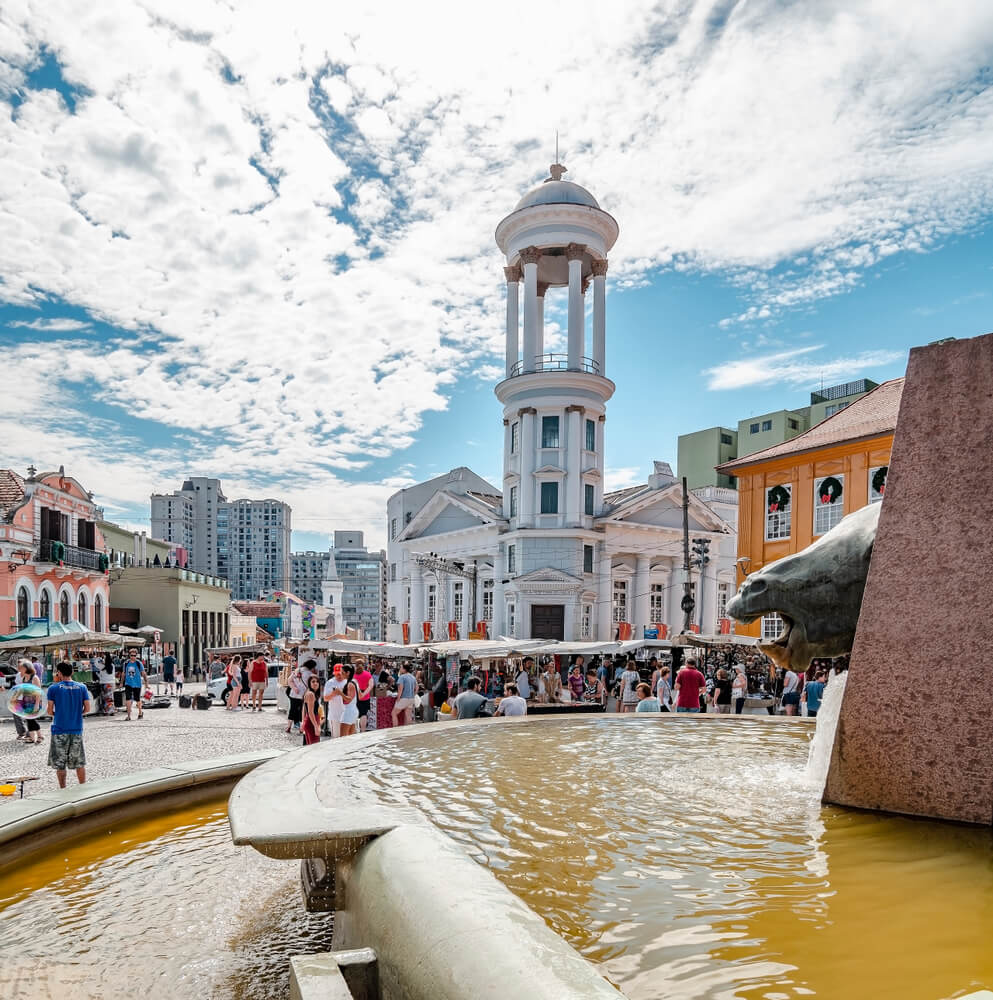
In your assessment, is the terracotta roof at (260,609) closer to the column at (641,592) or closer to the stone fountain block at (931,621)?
the column at (641,592)

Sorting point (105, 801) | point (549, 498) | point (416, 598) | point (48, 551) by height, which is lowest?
point (416, 598)

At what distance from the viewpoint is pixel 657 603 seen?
4925 centimetres

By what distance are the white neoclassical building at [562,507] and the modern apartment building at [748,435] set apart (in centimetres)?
1378

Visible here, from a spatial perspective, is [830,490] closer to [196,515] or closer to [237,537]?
[196,515]

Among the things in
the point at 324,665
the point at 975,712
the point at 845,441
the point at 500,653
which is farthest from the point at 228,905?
the point at 845,441

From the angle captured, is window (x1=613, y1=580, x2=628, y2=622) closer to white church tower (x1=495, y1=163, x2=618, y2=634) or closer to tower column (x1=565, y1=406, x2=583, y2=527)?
white church tower (x1=495, y1=163, x2=618, y2=634)

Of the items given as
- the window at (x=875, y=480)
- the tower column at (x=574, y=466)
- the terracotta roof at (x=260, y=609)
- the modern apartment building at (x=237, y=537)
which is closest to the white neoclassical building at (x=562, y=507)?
the tower column at (x=574, y=466)

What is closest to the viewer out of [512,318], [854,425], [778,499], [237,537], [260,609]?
[854,425]

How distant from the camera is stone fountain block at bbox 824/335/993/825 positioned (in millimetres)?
4047

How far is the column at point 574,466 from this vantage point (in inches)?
1757

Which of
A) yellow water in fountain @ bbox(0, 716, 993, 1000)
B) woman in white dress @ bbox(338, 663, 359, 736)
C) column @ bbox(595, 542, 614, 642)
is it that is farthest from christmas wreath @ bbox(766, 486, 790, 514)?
yellow water in fountain @ bbox(0, 716, 993, 1000)

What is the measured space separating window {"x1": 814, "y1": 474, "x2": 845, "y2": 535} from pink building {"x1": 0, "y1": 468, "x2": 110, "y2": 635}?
1280 inches

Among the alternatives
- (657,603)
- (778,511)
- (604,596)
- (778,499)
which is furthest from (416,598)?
(778,499)

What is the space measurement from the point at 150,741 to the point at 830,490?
998 inches
